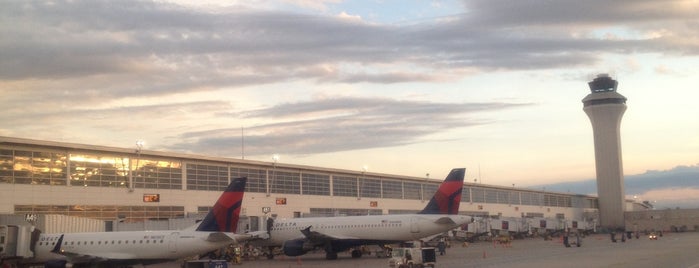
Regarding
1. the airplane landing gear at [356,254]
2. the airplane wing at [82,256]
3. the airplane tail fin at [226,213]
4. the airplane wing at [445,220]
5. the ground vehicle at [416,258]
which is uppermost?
the airplane tail fin at [226,213]

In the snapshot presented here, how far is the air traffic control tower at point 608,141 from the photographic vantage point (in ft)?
514

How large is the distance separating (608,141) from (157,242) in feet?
447

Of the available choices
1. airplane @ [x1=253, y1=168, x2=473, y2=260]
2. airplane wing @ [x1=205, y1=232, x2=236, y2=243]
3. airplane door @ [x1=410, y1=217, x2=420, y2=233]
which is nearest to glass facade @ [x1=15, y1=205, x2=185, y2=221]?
airplane @ [x1=253, y1=168, x2=473, y2=260]

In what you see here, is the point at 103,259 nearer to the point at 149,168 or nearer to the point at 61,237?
the point at 61,237

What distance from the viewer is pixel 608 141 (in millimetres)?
156875

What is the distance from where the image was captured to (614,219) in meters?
160

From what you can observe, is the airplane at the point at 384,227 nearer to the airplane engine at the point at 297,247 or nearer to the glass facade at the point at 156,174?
the airplane engine at the point at 297,247

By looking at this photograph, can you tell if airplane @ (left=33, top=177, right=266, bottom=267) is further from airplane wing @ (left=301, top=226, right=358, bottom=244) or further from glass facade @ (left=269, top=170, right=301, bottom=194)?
glass facade @ (left=269, top=170, right=301, bottom=194)

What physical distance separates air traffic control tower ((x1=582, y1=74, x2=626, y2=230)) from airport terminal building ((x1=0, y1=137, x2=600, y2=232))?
7740 cm

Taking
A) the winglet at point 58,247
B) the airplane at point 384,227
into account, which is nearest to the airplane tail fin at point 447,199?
the airplane at point 384,227

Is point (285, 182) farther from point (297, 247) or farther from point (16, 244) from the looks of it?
point (16, 244)

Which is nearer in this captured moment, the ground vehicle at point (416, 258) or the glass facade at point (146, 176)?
the ground vehicle at point (416, 258)

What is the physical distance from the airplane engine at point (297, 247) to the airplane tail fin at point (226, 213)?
11354 mm

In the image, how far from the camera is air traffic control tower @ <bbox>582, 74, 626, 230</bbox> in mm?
156750
